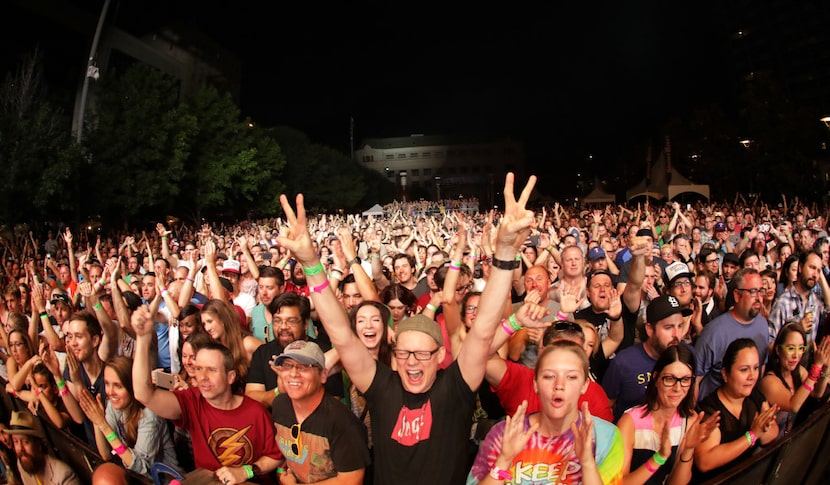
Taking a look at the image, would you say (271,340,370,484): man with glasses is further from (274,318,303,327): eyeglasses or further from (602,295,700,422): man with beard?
(602,295,700,422): man with beard

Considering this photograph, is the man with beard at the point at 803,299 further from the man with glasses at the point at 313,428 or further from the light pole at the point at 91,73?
the light pole at the point at 91,73

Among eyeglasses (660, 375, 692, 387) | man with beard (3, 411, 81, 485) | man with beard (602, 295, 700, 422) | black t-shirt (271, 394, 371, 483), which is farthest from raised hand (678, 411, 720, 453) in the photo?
man with beard (3, 411, 81, 485)

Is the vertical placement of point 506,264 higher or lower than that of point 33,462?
higher

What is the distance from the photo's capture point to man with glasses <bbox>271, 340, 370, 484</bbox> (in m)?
2.96

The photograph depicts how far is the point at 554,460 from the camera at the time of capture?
2.63m

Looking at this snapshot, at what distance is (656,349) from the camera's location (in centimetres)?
405

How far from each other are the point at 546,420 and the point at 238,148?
3464cm

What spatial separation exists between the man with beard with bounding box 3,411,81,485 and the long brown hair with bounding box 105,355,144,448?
2.36ft

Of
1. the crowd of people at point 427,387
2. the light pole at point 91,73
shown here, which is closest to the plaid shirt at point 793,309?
the crowd of people at point 427,387

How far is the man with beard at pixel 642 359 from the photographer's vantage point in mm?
3865

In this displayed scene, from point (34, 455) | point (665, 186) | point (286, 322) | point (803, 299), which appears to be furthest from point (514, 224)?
point (665, 186)

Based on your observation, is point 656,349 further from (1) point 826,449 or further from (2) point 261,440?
(2) point 261,440

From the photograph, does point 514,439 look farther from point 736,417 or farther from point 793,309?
point 793,309

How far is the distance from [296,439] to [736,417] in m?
2.35
